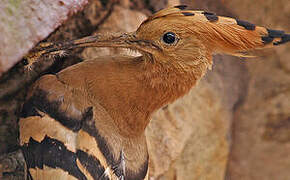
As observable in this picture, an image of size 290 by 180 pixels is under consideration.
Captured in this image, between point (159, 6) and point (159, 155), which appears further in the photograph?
point (159, 6)

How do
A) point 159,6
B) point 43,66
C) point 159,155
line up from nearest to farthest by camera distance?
1. point 43,66
2. point 159,155
3. point 159,6

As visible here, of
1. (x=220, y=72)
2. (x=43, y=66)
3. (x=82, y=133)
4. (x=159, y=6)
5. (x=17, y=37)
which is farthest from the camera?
(x=220, y=72)

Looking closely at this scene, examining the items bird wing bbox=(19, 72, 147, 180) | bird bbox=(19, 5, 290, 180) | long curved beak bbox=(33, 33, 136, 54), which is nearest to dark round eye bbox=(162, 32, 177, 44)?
bird bbox=(19, 5, 290, 180)

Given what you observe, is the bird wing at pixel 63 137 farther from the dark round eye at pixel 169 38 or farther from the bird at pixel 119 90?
the dark round eye at pixel 169 38

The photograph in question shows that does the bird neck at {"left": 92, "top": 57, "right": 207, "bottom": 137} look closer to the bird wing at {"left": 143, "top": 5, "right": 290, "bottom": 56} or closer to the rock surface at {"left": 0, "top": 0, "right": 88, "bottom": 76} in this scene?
the bird wing at {"left": 143, "top": 5, "right": 290, "bottom": 56}

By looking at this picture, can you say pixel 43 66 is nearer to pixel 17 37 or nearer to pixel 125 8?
pixel 17 37

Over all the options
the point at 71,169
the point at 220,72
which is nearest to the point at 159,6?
the point at 220,72

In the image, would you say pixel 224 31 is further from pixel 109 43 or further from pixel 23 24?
pixel 23 24
